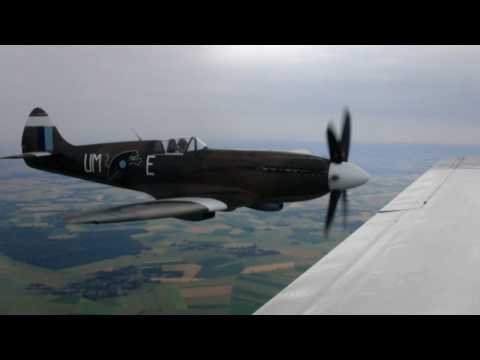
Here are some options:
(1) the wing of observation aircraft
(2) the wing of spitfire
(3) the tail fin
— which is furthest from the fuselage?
(3) the tail fin

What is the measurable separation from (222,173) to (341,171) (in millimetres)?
1555

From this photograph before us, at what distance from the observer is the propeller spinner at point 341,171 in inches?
153

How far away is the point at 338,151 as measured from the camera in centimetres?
400

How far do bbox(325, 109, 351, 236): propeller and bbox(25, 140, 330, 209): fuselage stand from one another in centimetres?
12

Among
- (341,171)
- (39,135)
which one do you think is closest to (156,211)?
(341,171)

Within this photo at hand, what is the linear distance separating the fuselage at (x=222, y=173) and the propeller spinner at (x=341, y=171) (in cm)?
10

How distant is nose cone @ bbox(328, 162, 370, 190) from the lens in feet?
12.6

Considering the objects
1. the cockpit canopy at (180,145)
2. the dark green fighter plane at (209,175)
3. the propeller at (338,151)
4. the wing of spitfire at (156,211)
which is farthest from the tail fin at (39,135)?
the propeller at (338,151)

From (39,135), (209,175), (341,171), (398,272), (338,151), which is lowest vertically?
(398,272)

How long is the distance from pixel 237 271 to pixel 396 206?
7.09m

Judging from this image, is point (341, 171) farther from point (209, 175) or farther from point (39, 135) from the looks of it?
point (39, 135)

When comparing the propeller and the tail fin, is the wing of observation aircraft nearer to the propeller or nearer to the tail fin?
the propeller

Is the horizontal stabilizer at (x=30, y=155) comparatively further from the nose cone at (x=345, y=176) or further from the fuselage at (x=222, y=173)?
the nose cone at (x=345, y=176)

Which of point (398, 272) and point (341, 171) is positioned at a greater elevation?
point (341, 171)
